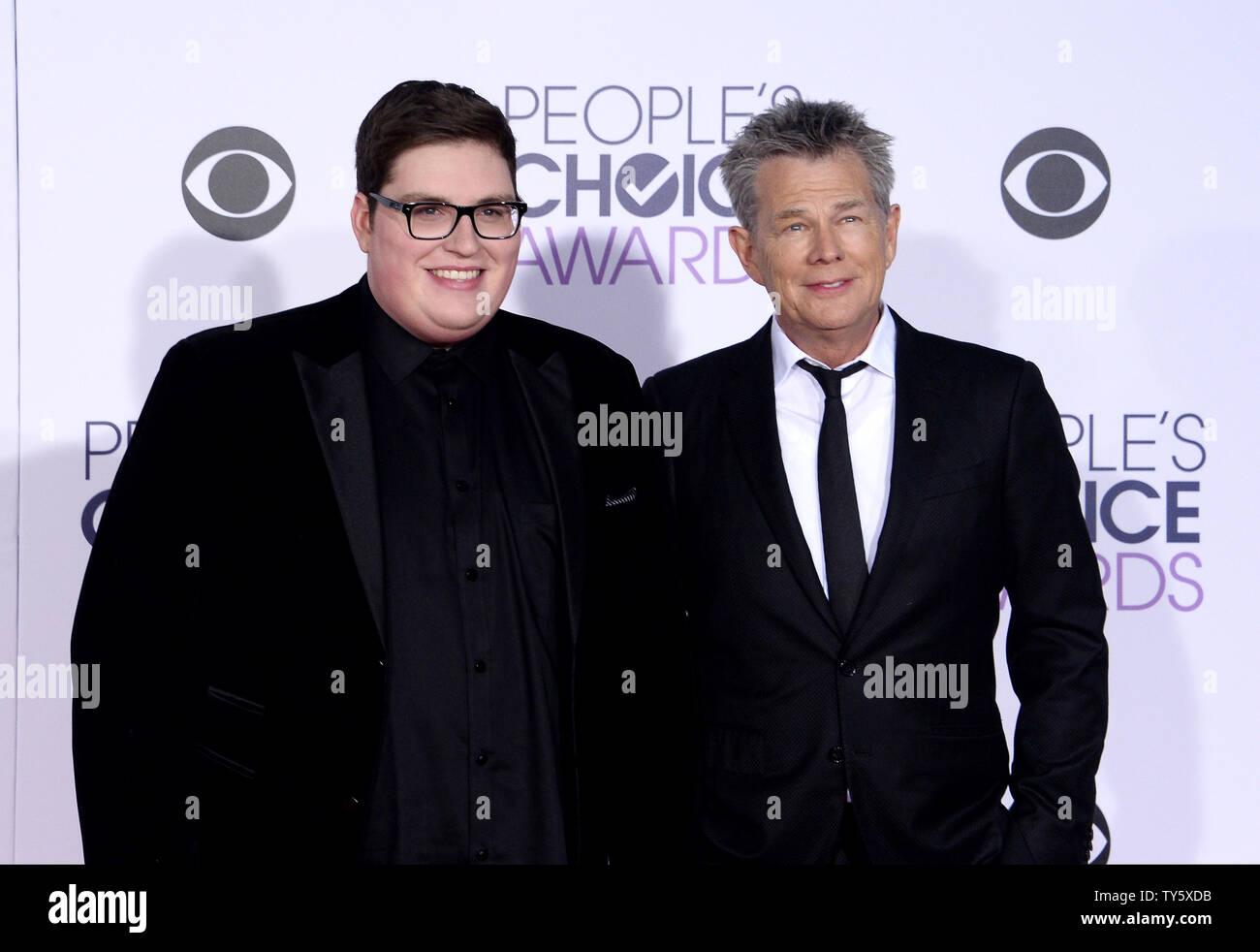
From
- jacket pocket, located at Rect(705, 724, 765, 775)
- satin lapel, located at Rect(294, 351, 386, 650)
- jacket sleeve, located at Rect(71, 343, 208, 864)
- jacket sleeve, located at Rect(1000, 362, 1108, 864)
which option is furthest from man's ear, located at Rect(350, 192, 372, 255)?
jacket sleeve, located at Rect(1000, 362, 1108, 864)

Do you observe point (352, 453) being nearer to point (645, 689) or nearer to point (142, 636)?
point (142, 636)

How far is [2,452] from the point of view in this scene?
3520mm

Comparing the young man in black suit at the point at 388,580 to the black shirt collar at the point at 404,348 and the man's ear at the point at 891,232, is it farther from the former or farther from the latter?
the man's ear at the point at 891,232

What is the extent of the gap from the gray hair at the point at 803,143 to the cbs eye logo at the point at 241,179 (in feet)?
4.68

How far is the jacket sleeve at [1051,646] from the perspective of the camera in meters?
2.40

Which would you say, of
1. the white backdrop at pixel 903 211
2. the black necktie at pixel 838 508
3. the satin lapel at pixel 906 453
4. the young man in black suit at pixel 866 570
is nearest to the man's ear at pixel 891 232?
the young man in black suit at pixel 866 570

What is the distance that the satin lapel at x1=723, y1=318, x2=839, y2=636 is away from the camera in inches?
92.4

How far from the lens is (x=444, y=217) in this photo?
2.30 m

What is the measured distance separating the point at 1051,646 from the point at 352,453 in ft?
4.37

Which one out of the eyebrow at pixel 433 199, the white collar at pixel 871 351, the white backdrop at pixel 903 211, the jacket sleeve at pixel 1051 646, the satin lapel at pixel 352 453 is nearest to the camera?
the satin lapel at pixel 352 453

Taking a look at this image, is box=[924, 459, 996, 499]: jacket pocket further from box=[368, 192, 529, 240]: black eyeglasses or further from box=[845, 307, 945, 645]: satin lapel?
box=[368, 192, 529, 240]: black eyeglasses

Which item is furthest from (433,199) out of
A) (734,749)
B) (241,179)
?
(241,179)
